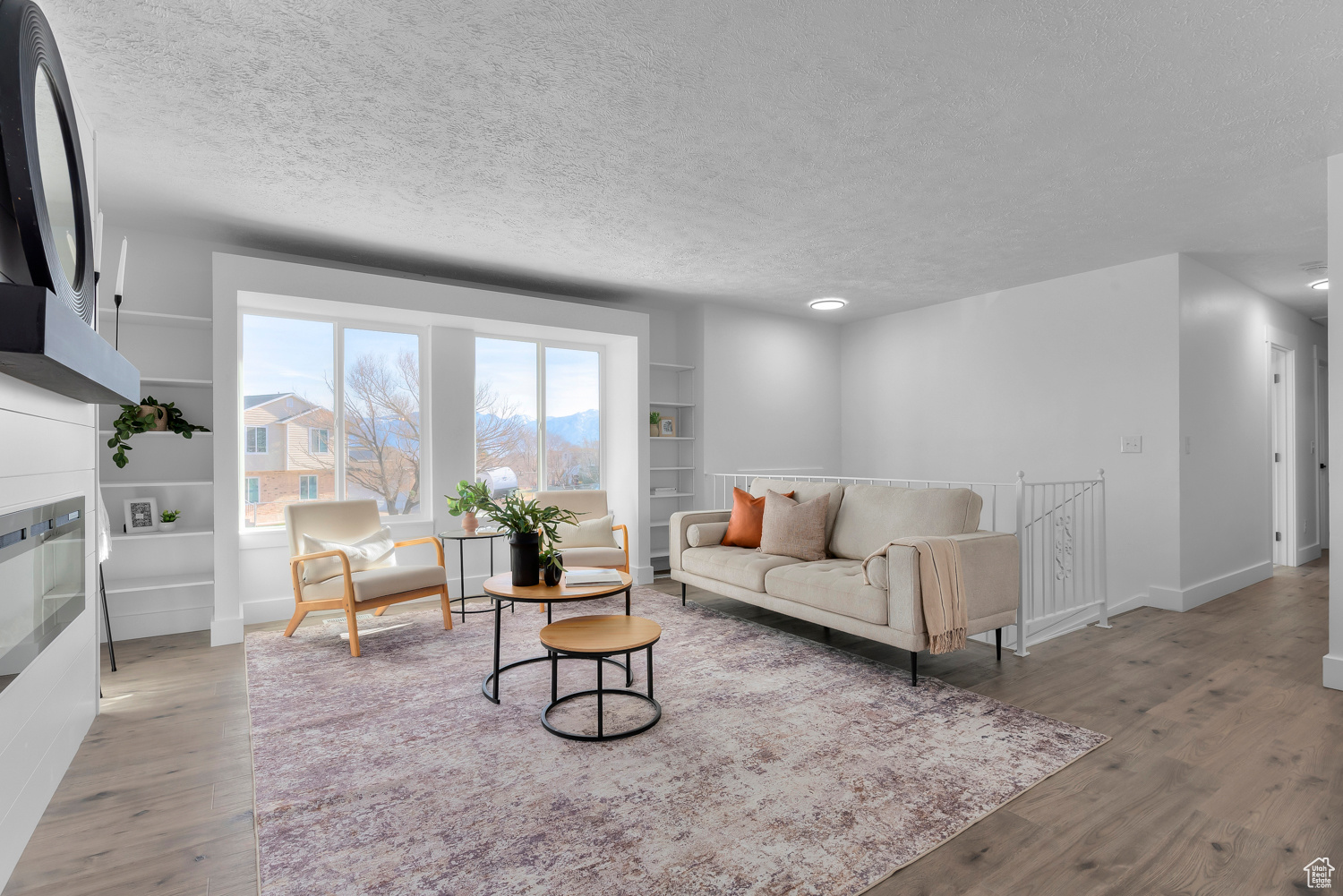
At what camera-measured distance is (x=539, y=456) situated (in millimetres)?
5879

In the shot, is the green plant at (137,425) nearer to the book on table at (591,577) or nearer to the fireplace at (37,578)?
the fireplace at (37,578)

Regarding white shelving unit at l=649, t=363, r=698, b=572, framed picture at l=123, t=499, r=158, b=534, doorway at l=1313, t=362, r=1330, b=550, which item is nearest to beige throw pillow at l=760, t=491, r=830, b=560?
white shelving unit at l=649, t=363, r=698, b=572

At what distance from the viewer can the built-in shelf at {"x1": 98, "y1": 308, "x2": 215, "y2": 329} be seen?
397cm

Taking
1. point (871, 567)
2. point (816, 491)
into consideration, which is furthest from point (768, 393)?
point (871, 567)

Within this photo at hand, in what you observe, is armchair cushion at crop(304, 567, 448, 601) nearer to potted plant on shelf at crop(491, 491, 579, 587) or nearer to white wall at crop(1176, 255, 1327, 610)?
potted plant on shelf at crop(491, 491, 579, 587)

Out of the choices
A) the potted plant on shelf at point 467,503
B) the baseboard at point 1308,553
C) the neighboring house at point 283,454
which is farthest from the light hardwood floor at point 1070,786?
the baseboard at point 1308,553

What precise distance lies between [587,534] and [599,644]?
234 cm

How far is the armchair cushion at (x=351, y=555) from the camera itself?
390 cm

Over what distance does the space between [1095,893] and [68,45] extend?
4.01 m

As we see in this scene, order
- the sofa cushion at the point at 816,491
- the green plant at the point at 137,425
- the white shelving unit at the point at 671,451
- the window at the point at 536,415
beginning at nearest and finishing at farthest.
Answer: the green plant at the point at 137,425 < the sofa cushion at the point at 816,491 < the window at the point at 536,415 < the white shelving unit at the point at 671,451

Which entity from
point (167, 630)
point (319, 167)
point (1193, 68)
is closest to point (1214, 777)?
point (1193, 68)

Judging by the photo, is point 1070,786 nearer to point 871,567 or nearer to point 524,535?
point 871,567

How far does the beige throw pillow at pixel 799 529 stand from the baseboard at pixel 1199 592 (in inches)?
100

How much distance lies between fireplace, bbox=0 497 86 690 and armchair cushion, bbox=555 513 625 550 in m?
2.80
